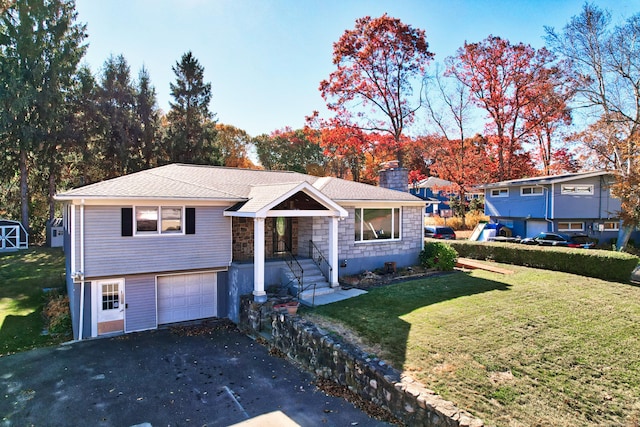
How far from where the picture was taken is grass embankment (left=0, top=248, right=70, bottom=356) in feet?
36.6

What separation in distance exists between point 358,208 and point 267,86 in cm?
1426

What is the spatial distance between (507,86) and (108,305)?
106 feet

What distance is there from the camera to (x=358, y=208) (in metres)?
15.0

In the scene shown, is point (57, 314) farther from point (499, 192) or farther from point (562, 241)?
point (499, 192)

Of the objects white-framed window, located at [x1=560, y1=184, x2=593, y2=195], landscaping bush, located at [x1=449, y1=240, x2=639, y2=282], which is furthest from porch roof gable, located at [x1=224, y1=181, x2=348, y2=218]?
white-framed window, located at [x1=560, y1=184, x2=593, y2=195]

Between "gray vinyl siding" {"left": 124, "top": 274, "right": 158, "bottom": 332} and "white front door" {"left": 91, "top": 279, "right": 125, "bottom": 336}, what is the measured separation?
0.17 m

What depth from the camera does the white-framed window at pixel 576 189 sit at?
23844 mm

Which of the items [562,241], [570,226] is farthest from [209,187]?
[570,226]

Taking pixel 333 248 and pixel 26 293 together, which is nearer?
pixel 333 248

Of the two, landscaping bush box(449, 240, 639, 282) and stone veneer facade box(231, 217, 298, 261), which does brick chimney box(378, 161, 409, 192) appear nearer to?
landscaping bush box(449, 240, 639, 282)

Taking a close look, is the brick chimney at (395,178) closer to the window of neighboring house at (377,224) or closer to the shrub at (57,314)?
the window of neighboring house at (377,224)

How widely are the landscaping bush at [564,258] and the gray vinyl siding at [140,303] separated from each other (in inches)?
604

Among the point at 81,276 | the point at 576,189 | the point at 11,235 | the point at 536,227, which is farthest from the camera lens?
the point at 11,235

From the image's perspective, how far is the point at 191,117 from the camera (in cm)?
3509
